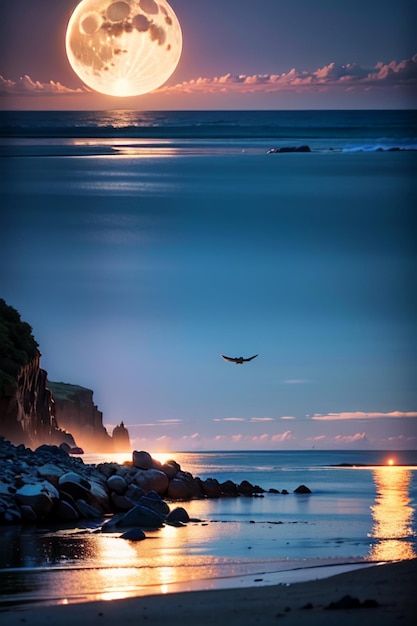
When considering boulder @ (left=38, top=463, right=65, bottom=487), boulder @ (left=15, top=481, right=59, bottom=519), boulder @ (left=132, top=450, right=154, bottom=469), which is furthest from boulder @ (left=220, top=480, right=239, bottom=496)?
boulder @ (left=15, top=481, right=59, bottom=519)

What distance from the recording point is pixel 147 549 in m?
7.28

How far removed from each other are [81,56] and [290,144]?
1836 millimetres

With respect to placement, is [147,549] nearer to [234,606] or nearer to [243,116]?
[234,606]

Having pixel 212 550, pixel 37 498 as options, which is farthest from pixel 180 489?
pixel 212 550

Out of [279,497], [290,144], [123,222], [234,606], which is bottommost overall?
[234,606]

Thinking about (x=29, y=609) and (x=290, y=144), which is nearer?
(x=29, y=609)

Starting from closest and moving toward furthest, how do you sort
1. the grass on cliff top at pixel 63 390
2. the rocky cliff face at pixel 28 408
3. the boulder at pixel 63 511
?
1. the boulder at pixel 63 511
2. the rocky cliff face at pixel 28 408
3. the grass on cliff top at pixel 63 390

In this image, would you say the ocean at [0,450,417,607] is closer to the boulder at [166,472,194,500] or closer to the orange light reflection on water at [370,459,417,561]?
the orange light reflection on water at [370,459,417,561]

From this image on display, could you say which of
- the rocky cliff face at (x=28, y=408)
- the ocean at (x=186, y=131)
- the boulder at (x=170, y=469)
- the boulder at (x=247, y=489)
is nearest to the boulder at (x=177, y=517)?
the boulder at (x=170, y=469)

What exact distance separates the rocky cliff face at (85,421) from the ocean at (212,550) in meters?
0.59

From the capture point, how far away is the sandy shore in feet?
15.5

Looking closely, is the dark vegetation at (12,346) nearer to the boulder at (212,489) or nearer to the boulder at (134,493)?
the boulder at (134,493)

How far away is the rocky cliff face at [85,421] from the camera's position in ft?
37.3

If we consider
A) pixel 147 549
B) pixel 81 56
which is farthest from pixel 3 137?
pixel 147 549
